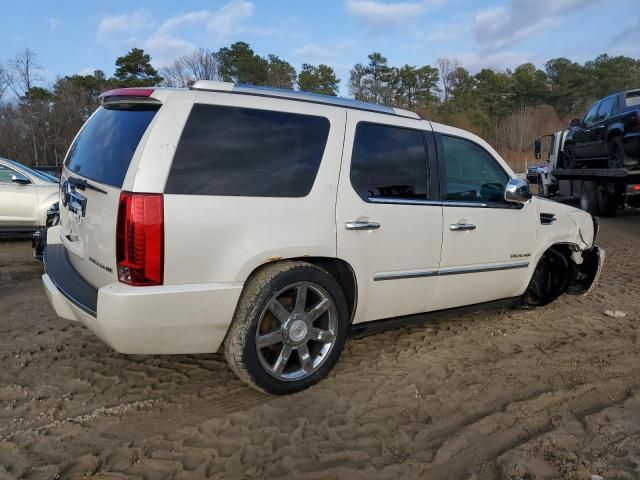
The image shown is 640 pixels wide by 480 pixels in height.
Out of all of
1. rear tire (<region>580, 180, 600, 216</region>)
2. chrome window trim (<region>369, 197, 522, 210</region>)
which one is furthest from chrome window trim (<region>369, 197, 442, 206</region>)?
rear tire (<region>580, 180, 600, 216</region>)

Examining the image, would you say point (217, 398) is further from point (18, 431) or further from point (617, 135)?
point (617, 135)

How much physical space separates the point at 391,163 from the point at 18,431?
2.76 m

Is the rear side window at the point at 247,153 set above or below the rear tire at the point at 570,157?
below

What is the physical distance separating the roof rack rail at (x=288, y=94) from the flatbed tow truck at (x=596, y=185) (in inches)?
245

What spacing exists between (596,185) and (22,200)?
12.3 meters

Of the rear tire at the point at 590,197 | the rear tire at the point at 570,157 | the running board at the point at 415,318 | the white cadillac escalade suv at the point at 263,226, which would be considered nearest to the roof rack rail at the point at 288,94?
the white cadillac escalade suv at the point at 263,226

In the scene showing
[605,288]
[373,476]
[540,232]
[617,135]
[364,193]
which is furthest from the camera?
[617,135]

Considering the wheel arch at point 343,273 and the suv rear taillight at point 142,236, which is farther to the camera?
the wheel arch at point 343,273

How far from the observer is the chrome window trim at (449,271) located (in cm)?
347

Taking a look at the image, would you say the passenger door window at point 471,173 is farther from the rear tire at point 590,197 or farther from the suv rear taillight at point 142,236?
the rear tire at point 590,197

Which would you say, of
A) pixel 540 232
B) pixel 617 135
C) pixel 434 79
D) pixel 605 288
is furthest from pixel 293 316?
pixel 434 79

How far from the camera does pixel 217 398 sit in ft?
10.2

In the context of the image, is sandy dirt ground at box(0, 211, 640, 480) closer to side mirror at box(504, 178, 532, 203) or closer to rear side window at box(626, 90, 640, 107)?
side mirror at box(504, 178, 532, 203)

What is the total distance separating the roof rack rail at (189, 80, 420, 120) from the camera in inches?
117
